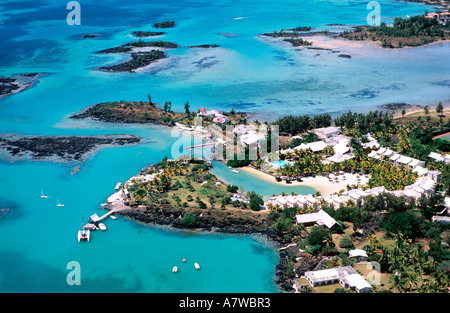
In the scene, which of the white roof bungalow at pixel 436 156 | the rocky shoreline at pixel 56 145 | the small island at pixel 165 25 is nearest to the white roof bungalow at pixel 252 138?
the rocky shoreline at pixel 56 145

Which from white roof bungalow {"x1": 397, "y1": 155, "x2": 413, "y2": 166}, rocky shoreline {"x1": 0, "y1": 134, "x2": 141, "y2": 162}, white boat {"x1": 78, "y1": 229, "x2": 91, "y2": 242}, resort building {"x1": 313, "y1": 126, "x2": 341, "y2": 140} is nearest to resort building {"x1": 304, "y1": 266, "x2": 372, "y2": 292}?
white boat {"x1": 78, "y1": 229, "x2": 91, "y2": 242}

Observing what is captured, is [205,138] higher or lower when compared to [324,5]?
lower

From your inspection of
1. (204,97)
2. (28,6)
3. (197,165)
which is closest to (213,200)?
(197,165)

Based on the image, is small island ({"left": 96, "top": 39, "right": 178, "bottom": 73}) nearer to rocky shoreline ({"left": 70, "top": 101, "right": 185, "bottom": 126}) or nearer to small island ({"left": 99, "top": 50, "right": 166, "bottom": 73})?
small island ({"left": 99, "top": 50, "right": 166, "bottom": 73})

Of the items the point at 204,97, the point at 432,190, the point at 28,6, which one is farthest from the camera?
the point at 28,6

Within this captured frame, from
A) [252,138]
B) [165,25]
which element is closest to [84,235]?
[252,138]

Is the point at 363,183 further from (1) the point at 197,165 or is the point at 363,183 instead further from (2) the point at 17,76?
(2) the point at 17,76

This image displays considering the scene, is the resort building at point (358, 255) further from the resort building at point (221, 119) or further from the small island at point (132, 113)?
the small island at point (132, 113)
